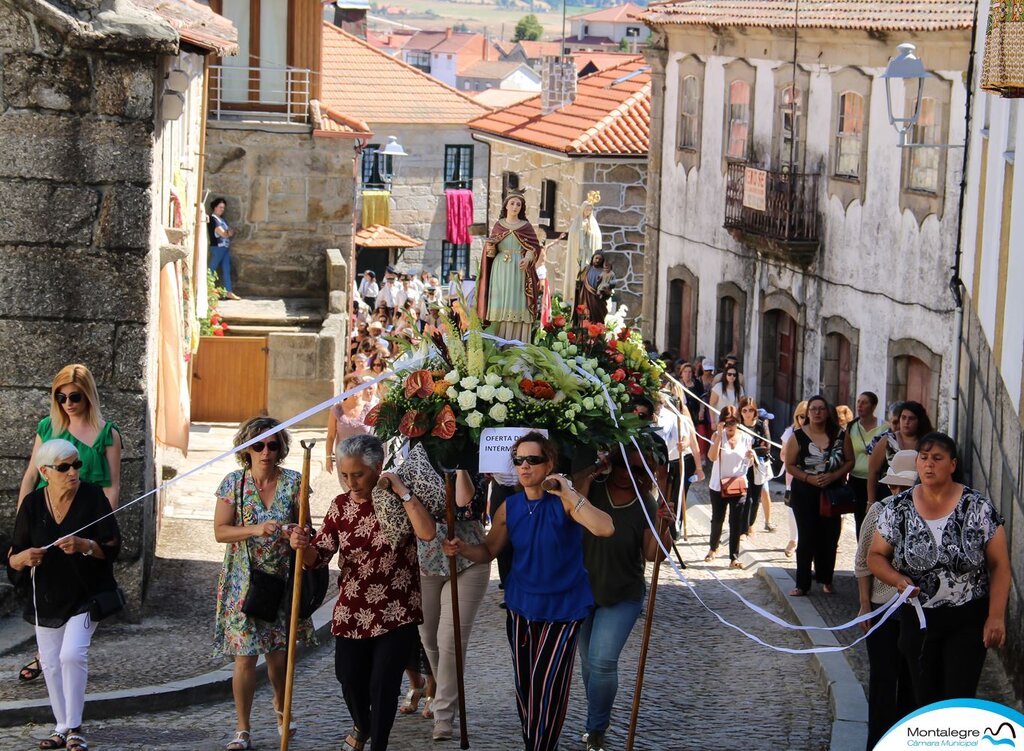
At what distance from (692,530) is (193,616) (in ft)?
22.3

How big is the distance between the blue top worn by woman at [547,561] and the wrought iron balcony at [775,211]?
15.3m

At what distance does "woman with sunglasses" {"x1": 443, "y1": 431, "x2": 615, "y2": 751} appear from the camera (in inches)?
307

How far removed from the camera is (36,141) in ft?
34.8

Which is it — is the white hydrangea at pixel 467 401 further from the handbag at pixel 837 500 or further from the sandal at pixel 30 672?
the handbag at pixel 837 500

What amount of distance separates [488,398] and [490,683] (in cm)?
165

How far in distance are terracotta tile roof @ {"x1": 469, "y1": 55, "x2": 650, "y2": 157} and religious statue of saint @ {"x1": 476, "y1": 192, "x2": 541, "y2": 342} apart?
767 inches

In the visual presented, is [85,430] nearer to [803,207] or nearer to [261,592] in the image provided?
[261,592]

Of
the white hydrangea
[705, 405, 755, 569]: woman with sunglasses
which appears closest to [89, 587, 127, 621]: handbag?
the white hydrangea

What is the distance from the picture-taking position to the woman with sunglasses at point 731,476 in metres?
14.3

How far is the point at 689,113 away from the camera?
28828 millimetres

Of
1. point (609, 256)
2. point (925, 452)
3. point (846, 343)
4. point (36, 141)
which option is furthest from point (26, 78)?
point (609, 256)

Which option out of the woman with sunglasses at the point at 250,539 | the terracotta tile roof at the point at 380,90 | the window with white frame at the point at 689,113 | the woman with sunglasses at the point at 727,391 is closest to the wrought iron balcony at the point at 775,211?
the window with white frame at the point at 689,113

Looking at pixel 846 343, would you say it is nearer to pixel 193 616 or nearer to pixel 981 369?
pixel 981 369

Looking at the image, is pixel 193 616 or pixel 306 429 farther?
pixel 306 429
